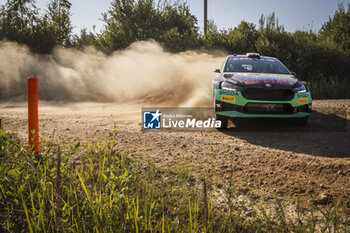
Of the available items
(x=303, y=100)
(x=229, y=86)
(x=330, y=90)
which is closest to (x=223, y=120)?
(x=229, y=86)

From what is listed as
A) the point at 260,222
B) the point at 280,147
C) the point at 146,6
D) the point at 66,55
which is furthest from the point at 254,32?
the point at 260,222

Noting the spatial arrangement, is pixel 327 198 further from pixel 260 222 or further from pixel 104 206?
pixel 104 206

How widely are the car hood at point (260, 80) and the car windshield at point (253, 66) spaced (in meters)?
0.60

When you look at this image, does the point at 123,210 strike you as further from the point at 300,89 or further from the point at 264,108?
the point at 300,89

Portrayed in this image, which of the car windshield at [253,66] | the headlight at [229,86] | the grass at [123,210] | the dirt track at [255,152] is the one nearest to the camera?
the grass at [123,210]

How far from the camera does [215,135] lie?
18.8 feet

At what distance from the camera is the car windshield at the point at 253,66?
6773 mm

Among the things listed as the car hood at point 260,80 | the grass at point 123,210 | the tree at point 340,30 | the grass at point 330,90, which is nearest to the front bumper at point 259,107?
the car hood at point 260,80

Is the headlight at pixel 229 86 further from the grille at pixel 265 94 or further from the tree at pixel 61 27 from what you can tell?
the tree at pixel 61 27

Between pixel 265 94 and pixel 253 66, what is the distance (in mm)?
1604

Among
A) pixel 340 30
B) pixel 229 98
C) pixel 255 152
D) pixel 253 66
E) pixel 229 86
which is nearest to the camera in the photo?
pixel 255 152

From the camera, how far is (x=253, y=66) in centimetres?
696

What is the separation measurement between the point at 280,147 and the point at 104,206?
3.49 metres

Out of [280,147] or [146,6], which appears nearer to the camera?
[280,147]
